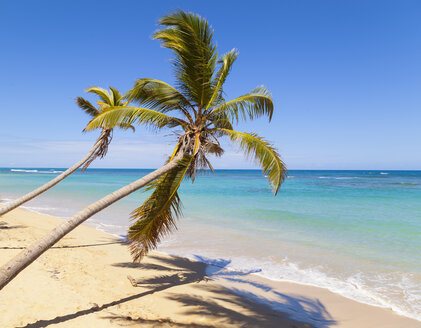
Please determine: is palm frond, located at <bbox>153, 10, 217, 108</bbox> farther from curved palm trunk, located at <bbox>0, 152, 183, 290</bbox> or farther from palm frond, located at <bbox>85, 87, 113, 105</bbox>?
palm frond, located at <bbox>85, 87, 113, 105</bbox>

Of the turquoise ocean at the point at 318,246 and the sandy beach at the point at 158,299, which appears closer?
the sandy beach at the point at 158,299

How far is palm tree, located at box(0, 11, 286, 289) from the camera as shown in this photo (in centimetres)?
490

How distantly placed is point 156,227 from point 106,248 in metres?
4.46

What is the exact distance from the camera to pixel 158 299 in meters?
5.48

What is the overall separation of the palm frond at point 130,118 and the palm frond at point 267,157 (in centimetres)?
129

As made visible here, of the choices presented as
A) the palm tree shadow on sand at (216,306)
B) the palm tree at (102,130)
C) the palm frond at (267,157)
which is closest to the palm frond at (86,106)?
the palm tree at (102,130)

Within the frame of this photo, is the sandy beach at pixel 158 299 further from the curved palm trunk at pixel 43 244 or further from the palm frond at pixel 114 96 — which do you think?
the palm frond at pixel 114 96

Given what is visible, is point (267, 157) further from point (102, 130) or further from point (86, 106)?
point (86, 106)

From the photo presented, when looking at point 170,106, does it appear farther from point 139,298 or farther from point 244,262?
point 244,262

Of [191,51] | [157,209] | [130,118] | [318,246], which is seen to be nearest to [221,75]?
[191,51]

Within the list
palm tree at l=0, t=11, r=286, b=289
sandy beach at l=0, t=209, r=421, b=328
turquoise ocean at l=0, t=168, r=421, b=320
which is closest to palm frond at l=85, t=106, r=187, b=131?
palm tree at l=0, t=11, r=286, b=289

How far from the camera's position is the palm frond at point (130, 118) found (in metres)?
4.91

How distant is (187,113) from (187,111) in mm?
70

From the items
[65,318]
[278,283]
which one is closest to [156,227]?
[65,318]
